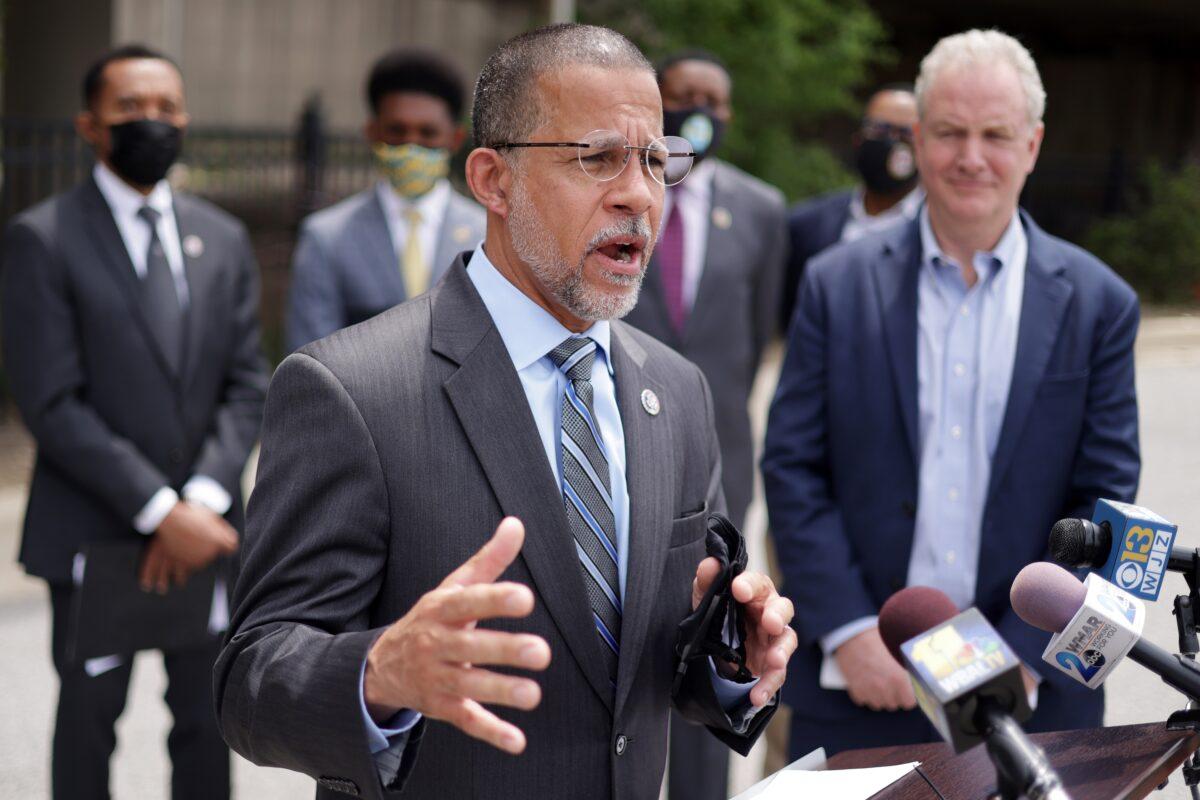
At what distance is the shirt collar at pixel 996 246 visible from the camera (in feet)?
10.9

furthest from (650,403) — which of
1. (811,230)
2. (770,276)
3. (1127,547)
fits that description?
(811,230)

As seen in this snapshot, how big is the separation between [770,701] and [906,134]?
159 inches

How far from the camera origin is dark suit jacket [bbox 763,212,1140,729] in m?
3.20

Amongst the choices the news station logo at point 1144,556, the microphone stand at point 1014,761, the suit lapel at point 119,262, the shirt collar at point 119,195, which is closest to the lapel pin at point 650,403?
the news station logo at point 1144,556

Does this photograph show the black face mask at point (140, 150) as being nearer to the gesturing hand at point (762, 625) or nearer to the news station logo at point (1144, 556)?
the gesturing hand at point (762, 625)

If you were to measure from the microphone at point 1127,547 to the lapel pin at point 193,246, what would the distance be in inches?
127

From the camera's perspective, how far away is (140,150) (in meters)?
4.38

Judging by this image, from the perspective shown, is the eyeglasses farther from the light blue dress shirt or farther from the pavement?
the pavement

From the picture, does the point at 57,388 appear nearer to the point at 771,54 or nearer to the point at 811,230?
the point at 811,230

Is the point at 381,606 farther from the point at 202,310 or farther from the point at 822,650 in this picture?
the point at 202,310

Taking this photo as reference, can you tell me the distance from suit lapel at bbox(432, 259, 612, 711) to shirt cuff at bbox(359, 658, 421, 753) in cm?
31

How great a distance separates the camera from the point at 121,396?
4234 millimetres

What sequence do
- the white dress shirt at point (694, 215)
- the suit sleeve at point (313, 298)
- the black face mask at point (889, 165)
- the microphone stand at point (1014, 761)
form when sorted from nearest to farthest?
the microphone stand at point (1014, 761) < the suit sleeve at point (313, 298) < the white dress shirt at point (694, 215) < the black face mask at point (889, 165)

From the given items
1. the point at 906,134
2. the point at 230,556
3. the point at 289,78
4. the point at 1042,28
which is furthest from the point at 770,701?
the point at 1042,28
